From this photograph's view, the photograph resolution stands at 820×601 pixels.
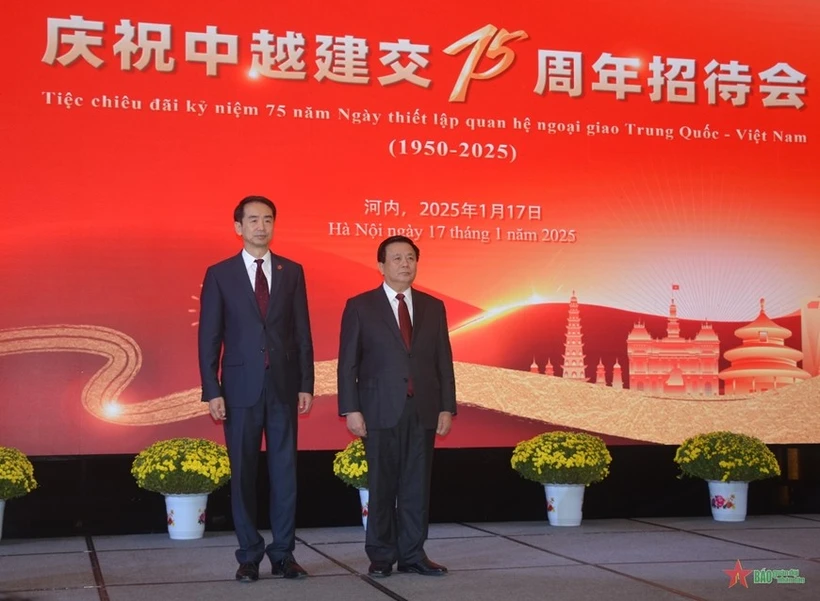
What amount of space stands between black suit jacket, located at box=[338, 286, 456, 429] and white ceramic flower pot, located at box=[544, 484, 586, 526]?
173 centimetres

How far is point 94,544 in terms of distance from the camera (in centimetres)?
551

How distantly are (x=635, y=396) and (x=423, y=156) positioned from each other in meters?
1.77

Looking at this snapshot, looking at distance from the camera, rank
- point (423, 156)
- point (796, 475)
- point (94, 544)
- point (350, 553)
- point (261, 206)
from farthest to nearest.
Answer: point (796, 475) → point (423, 156) → point (94, 544) → point (350, 553) → point (261, 206)

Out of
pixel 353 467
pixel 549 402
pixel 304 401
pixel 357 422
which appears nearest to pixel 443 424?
pixel 357 422

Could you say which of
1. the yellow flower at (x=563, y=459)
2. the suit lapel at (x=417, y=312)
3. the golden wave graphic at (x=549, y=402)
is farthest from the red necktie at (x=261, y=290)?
the yellow flower at (x=563, y=459)

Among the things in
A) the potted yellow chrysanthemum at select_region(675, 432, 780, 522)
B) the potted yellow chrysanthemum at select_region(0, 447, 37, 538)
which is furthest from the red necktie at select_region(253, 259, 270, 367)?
the potted yellow chrysanthemum at select_region(675, 432, 780, 522)

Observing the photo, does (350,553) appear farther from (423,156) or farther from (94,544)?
(423,156)

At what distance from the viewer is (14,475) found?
5391 mm

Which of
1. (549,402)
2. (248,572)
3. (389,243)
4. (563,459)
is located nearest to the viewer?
(248,572)

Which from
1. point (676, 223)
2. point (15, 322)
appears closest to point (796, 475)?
point (676, 223)

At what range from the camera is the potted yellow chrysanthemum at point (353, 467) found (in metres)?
5.86

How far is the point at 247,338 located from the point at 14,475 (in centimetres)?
167

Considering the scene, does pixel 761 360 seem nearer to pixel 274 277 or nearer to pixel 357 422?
pixel 357 422

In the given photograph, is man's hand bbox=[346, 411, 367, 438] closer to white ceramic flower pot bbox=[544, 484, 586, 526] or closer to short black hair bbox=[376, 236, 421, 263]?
short black hair bbox=[376, 236, 421, 263]
